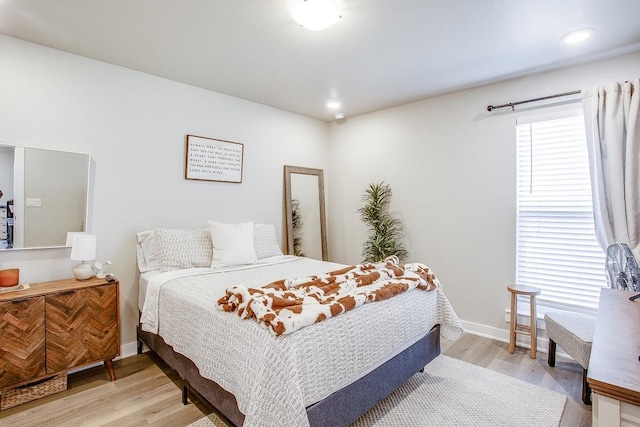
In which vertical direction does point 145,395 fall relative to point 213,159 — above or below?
below

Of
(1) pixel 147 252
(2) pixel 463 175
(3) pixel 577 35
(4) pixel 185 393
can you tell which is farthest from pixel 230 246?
(3) pixel 577 35

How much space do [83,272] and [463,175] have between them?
11.9ft

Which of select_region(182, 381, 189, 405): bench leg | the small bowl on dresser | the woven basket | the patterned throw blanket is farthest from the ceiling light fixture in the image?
the woven basket

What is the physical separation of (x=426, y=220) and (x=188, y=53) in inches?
116

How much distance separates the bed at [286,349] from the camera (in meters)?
1.44

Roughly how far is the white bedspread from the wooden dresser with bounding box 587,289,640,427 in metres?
1.01

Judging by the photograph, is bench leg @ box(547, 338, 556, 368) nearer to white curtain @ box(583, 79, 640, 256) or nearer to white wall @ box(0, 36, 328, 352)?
white curtain @ box(583, 79, 640, 256)

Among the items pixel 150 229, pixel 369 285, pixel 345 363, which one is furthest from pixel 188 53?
pixel 345 363

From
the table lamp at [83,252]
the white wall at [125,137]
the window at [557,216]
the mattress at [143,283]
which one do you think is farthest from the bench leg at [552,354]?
the table lamp at [83,252]

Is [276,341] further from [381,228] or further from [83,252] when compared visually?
[381,228]

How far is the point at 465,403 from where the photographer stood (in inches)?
87.1

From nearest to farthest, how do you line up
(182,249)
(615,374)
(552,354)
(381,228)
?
(615,374), (552,354), (182,249), (381,228)

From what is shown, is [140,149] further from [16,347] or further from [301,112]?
[301,112]

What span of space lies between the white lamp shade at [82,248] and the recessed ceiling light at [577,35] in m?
3.84
